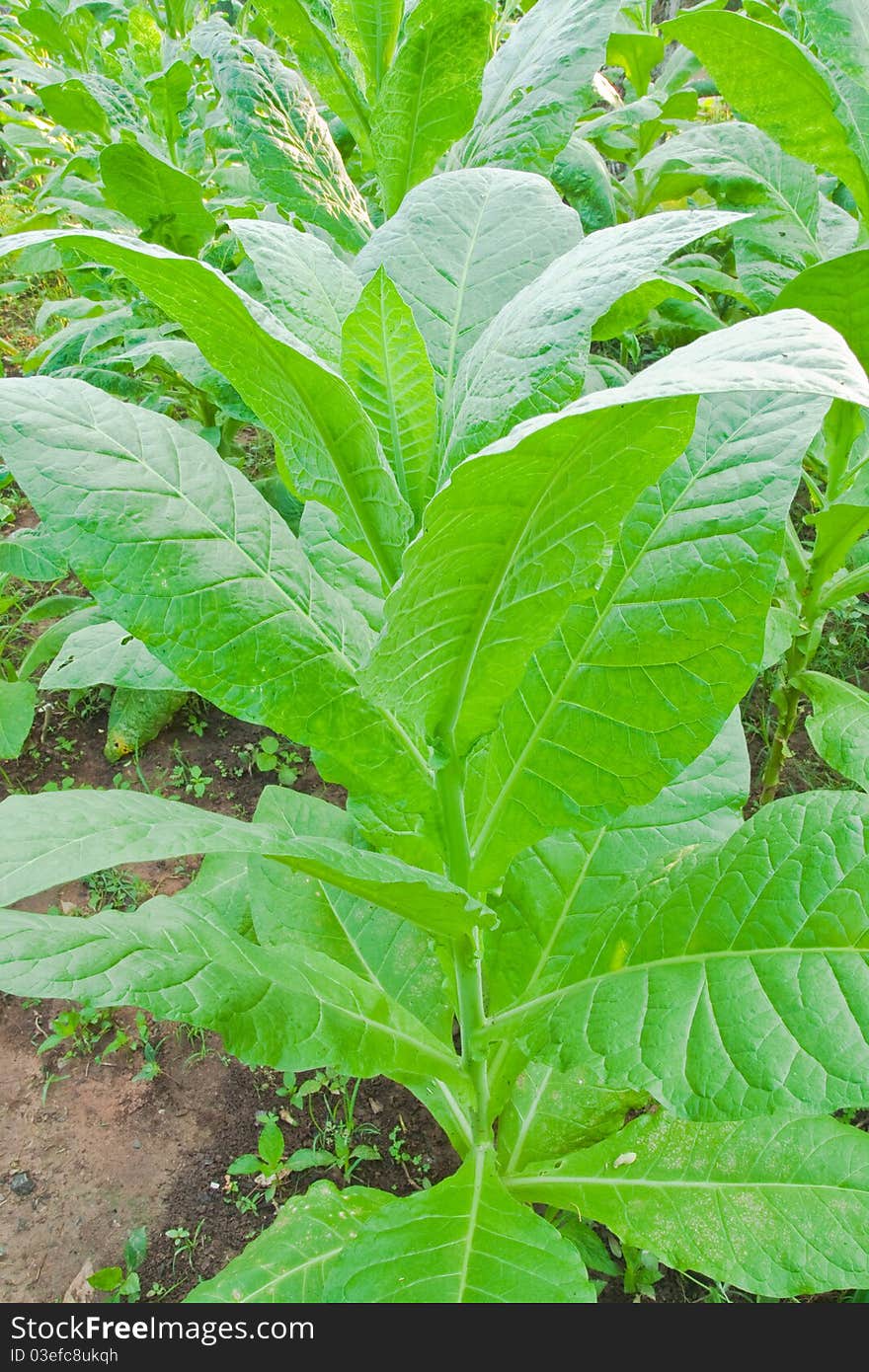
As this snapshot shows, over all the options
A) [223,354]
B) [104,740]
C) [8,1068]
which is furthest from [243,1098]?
[223,354]

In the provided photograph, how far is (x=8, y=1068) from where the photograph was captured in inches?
82.6

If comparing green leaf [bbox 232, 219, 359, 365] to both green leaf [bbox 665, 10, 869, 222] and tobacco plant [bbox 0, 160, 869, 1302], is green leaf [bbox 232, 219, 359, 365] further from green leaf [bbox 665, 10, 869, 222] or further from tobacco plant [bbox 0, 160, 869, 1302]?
green leaf [bbox 665, 10, 869, 222]

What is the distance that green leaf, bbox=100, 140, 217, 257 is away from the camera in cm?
178

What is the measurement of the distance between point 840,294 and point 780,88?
0.52 m

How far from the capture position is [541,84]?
141 centimetres

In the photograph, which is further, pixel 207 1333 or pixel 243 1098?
pixel 243 1098

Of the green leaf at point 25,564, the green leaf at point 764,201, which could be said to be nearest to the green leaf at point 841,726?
the green leaf at point 764,201

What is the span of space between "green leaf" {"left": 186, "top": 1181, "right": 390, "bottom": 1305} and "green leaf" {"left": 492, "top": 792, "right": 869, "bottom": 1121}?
0.56m

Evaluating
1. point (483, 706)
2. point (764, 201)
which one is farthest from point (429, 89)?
point (764, 201)

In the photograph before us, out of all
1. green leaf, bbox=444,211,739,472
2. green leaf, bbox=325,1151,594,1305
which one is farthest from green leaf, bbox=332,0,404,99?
green leaf, bbox=325,1151,594,1305

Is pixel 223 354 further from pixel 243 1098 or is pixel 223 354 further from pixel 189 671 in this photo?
pixel 243 1098

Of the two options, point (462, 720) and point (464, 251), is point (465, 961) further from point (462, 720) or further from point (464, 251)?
point (464, 251)

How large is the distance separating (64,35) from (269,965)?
3939 mm

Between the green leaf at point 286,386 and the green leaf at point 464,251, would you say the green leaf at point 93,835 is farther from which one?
the green leaf at point 464,251
